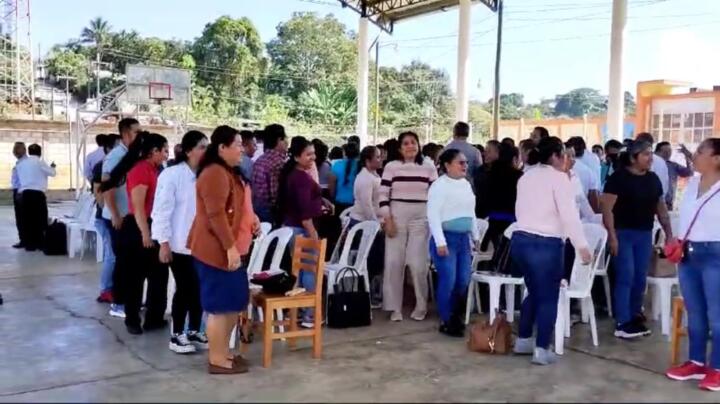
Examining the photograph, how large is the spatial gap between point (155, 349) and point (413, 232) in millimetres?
1881

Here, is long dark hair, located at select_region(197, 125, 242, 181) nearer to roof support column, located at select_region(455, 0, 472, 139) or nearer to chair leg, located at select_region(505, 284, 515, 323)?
chair leg, located at select_region(505, 284, 515, 323)

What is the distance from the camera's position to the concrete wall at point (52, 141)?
21.8 m

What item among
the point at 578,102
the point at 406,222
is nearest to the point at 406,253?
the point at 406,222

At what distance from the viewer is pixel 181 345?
424 cm

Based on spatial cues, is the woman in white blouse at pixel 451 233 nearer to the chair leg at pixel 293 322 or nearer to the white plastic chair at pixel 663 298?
the chair leg at pixel 293 322

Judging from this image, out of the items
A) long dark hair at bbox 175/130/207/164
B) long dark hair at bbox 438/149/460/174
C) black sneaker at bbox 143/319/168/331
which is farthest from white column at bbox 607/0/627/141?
black sneaker at bbox 143/319/168/331

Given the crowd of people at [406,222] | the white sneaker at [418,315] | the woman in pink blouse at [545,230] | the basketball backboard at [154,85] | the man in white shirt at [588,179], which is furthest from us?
the basketball backboard at [154,85]

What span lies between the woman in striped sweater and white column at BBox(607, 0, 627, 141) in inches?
377

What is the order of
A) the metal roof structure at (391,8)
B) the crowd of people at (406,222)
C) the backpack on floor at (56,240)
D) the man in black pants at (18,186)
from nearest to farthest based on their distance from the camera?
1. the crowd of people at (406,222)
2. the backpack on floor at (56,240)
3. the man in black pants at (18,186)
4. the metal roof structure at (391,8)

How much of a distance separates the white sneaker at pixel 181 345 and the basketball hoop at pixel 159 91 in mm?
13812

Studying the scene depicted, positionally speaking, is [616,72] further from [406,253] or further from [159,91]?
[159,91]

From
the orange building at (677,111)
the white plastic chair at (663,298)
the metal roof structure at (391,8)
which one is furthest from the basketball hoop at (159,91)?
the white plastic chair at (663,298)

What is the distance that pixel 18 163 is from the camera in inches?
332

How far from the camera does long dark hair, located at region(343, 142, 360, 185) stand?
257 inches
